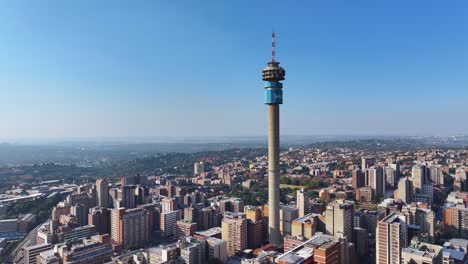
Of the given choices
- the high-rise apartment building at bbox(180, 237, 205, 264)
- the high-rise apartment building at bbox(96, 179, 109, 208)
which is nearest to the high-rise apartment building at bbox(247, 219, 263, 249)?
the high-rise apartment building at bbox(180, 237, 205, 264)

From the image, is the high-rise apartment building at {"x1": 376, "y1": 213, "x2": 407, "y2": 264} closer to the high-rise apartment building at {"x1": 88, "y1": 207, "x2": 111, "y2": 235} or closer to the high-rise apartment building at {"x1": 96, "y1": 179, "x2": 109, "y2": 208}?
the high-rise apartment building at {"x1": 88, "y1": 207, "x2": 111, "y2": 235}

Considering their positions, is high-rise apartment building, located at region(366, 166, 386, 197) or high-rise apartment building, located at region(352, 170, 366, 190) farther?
high-rise apartment building, located at region(352, 170, 366, 190)

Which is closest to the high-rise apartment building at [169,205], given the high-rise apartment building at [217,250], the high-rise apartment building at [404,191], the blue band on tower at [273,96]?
the high-rise apartment building at [217,250]

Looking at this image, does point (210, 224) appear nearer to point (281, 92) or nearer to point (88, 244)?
point (88, 244)

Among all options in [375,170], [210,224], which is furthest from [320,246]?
[375,170]

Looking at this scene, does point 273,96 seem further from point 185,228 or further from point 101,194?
point 101,194
